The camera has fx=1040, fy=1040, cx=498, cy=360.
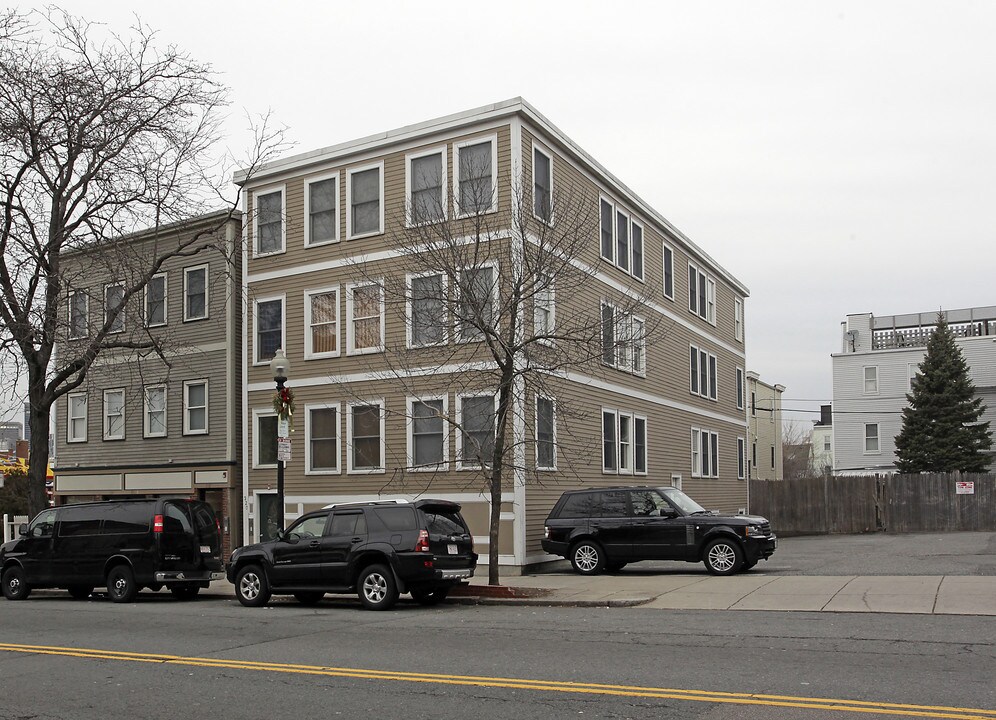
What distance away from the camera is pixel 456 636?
41.6 feet

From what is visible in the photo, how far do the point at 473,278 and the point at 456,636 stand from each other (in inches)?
301

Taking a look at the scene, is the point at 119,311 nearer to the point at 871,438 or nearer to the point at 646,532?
the point at 646,532

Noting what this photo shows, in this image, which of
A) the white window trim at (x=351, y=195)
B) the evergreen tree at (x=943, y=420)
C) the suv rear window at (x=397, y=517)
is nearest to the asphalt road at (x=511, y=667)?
the suv rear window at (x=397, y=517)

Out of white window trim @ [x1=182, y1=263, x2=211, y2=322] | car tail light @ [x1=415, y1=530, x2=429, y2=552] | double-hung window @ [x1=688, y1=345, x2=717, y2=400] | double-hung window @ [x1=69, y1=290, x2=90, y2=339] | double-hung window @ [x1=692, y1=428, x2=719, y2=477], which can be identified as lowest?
car tail light @ [x1=415, y1=530, x2=429, y2=552]

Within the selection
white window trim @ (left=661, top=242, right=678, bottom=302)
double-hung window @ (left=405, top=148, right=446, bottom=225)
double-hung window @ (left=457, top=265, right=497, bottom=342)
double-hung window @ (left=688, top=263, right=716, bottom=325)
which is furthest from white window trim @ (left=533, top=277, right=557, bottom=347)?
double-hung window @ (left=688, top=263, right=716, bottom=325)

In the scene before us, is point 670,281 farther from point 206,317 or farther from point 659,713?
point 659,713

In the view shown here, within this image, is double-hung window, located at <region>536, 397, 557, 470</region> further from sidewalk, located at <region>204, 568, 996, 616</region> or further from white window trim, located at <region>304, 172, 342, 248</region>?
white window trim, located at <region>304, 172, 342, 248</region>

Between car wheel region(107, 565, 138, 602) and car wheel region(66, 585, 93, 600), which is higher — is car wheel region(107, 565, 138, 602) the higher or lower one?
the higher one

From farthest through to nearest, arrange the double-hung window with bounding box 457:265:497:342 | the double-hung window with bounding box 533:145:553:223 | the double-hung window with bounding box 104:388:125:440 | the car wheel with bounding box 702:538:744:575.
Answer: the double-hung window with bounding box 104:388:125:440, the double-hung window with bounding box 533:145:553:223, the car wheel with bounding box 702:538:744:575, the double-hung window with bounding box 457:265:497:342

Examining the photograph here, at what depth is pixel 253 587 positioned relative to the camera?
17.7m

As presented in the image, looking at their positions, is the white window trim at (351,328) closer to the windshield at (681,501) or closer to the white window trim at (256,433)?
the white window trim at (256,433)

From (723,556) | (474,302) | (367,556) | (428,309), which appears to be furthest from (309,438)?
(723,556)

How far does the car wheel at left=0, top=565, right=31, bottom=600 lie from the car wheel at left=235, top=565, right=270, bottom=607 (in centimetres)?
571

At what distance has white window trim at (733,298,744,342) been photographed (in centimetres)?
4212
